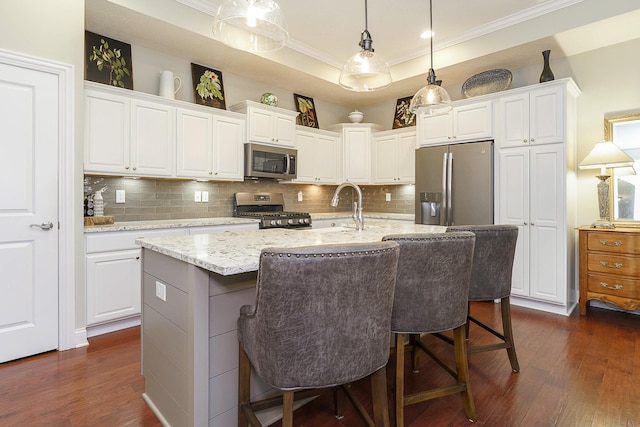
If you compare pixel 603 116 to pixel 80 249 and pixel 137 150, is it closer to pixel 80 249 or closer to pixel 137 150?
pixel 137 150

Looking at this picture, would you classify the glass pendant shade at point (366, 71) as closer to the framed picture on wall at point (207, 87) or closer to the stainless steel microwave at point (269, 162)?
the stainless steel microwave at point (269, 162)

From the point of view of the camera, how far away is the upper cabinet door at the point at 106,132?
9.41ft

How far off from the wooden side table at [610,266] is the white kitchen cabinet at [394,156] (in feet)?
7.09

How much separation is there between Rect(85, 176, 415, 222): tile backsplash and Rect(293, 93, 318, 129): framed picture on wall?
961 millimetres

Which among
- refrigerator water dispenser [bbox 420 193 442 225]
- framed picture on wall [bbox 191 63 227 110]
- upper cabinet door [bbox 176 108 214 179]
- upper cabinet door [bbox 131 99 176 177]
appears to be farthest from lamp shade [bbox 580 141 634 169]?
upper cabinet door [bbox 131 99 176 177]

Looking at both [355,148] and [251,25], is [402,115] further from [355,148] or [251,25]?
[251,25]

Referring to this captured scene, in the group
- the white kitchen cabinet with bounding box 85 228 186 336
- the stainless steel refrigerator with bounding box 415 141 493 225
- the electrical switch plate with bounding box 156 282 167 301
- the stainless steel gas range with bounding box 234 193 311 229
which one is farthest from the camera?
the stainless steel gas range with bounding box 234 193 311 229

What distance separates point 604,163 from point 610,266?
99 centimetres

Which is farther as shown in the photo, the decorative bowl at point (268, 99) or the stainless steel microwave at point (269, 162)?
the decorative bowl at point (268, 99)

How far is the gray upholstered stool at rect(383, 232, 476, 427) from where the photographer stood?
1482 millimetres

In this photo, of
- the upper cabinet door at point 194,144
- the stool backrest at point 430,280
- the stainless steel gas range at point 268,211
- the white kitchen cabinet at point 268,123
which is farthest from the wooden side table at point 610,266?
the upper cabinet door at point 194,144

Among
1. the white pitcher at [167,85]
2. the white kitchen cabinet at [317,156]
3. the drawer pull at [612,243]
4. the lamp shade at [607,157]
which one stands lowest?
the drawer pull at [612,243]

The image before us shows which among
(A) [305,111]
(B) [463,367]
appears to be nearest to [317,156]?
(A) [305,111]

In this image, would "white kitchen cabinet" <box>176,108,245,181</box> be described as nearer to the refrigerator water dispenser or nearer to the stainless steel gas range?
the stainless steel gas range
